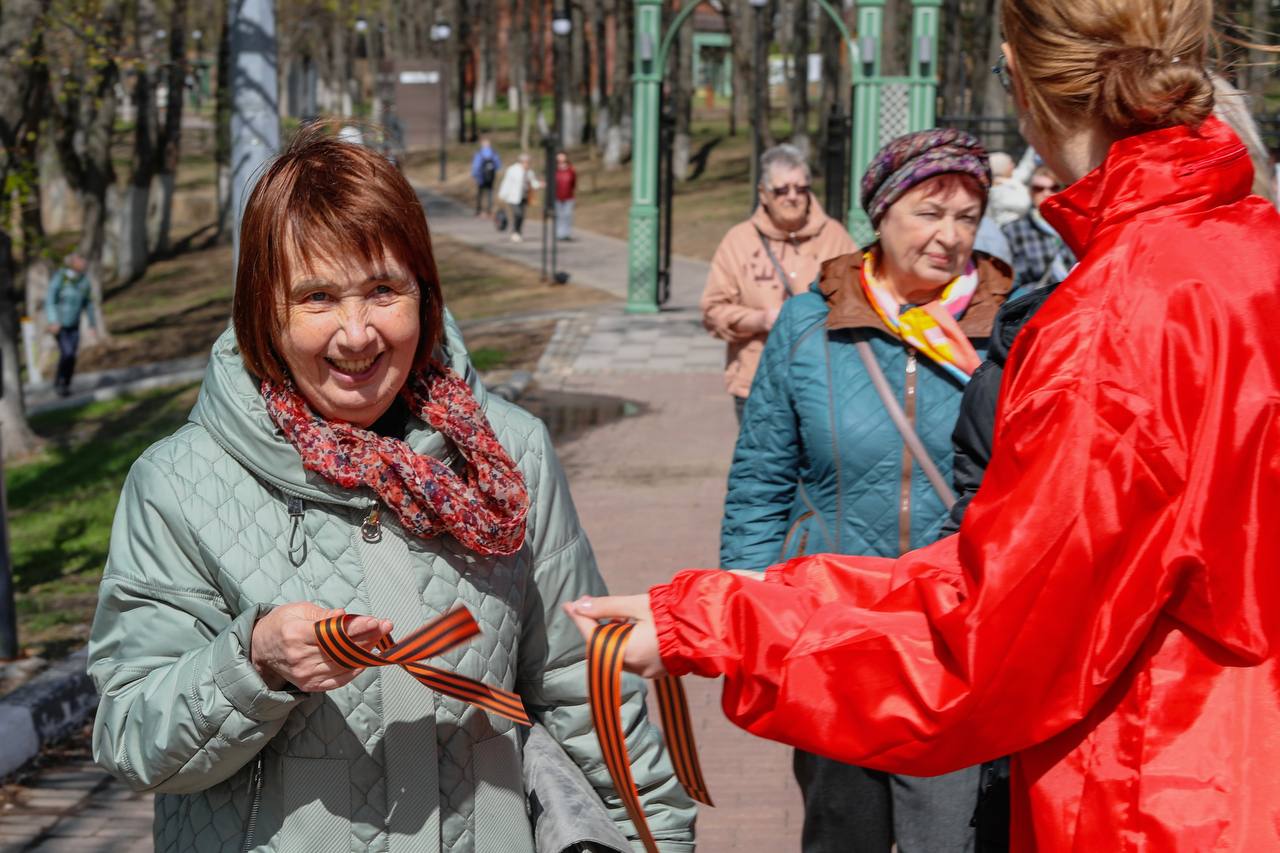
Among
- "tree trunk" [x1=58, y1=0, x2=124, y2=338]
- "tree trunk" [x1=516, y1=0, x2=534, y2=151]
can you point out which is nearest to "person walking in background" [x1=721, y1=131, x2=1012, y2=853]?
"tree trunk" [x1=58, y1=0, x2=124, y2=338]

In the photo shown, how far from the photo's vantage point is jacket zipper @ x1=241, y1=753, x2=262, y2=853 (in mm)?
2217

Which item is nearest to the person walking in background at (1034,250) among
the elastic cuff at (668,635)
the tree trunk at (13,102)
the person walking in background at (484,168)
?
the tree trunk at (13,102)

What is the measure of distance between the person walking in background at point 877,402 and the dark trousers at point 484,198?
110ft

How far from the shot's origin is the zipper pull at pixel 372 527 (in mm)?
2277

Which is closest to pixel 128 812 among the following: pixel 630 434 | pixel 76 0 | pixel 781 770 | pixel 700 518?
pixel 781 770

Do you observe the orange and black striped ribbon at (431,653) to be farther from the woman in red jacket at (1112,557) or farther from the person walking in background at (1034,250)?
the person walking in background at (1034,250)

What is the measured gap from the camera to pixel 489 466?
2.35 metres

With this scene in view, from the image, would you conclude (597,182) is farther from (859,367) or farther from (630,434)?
(859,367)

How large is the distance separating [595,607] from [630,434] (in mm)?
10496

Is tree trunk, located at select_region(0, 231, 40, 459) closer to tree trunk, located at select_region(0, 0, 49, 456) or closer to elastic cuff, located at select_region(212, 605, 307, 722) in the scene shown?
tree trunk, located at select_region(0, 0, 49, 456)

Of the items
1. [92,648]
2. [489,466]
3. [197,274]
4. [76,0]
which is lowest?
[197,274]

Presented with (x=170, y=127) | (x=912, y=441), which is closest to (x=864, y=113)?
(x=912, y=441)

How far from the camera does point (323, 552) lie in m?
2.26

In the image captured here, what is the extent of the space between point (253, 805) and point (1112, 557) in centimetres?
125
